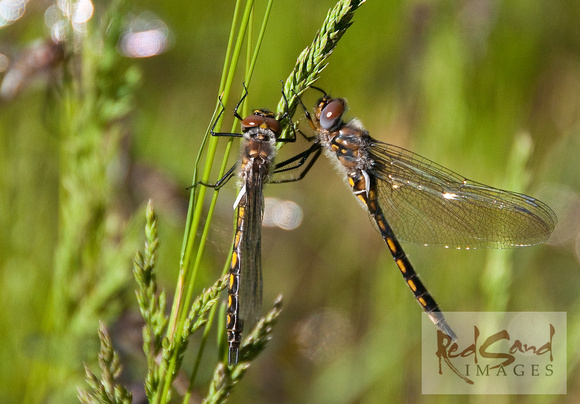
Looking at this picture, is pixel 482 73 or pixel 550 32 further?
pixel 550 32

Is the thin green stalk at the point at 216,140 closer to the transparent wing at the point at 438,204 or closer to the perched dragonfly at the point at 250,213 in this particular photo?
the perched dragonfly at the point at 250,213

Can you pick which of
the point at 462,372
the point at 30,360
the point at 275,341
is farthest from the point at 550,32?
the point at 30,360

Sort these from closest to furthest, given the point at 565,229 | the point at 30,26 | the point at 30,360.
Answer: the point at 30,360 < the point at 30,26 < the point at 565,229

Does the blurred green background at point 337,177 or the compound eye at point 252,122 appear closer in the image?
the compound eye at point 252,122

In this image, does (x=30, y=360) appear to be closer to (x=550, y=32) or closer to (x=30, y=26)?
(x=30, y=26)

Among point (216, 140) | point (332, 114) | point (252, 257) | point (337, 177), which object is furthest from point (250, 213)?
point (337, 177)

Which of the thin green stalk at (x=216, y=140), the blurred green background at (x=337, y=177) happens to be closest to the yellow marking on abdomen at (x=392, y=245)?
the blurred green background at (x=337, y=177)

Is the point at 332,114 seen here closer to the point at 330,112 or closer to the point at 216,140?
the point at 330,112
